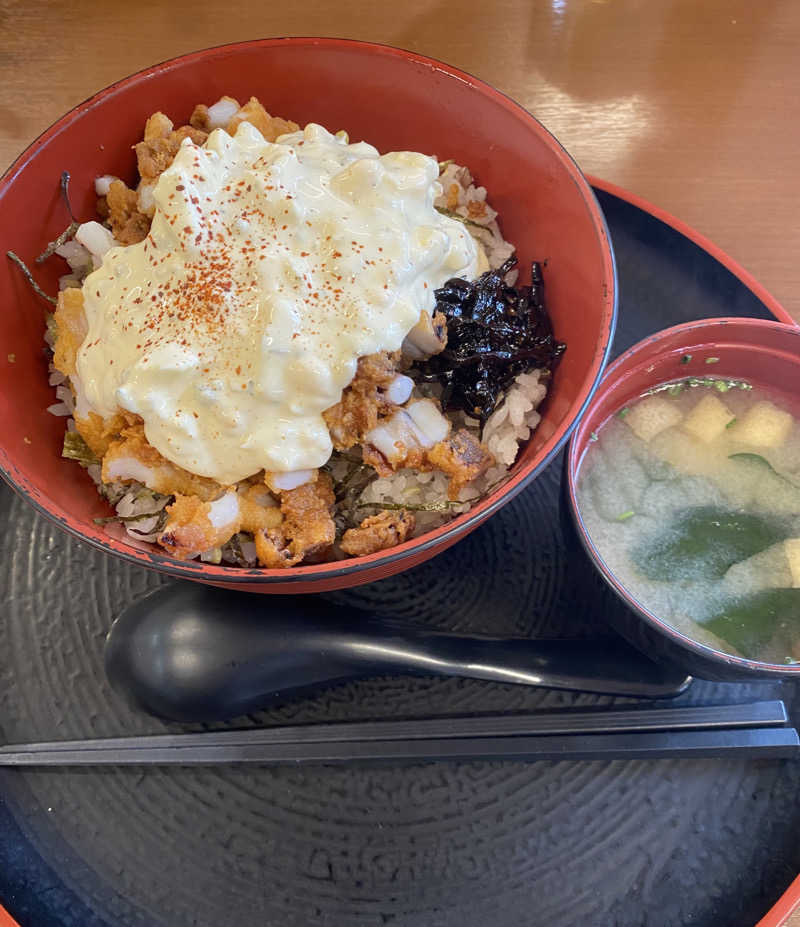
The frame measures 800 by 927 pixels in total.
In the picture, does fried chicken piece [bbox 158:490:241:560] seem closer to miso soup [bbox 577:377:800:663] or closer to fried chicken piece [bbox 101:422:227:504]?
fried chicken piece [bbox 101:422:227:504]

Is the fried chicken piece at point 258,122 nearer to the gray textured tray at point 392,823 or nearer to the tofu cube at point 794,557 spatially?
the gray textured tray at point 392,823

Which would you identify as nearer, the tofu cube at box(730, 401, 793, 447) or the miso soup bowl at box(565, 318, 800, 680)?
the miso soup bowl at box(565, 318, 800, 680)

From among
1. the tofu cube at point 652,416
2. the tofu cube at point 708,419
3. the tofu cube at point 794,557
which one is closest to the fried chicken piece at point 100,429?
the tofu cube at point 652,416

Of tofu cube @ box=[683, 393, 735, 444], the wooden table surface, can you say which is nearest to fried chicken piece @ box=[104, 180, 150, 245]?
the wooden table surface

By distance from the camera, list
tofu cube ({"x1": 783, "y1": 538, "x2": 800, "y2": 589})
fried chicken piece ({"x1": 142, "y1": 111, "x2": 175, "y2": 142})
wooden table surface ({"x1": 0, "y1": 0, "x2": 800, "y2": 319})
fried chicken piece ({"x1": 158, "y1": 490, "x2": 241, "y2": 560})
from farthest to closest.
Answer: wooden table surface ({"x1": 0, "y1": 0, "x2": 800, "y2": 319}) → fried chicken piece ({"x1": 142, "y1": 111, "x2": 175, "y2": 142}) → tofu cube ({"x1": 783, "y1": 538, "x2": 800, "y2": 589}) → fried chicken piece ({"x1": 158, "y1": 490, "x2": 241, "y2": 560})

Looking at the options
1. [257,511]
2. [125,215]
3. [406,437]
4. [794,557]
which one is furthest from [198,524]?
[794,557]

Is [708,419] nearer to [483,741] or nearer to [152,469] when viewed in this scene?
[483,741]
